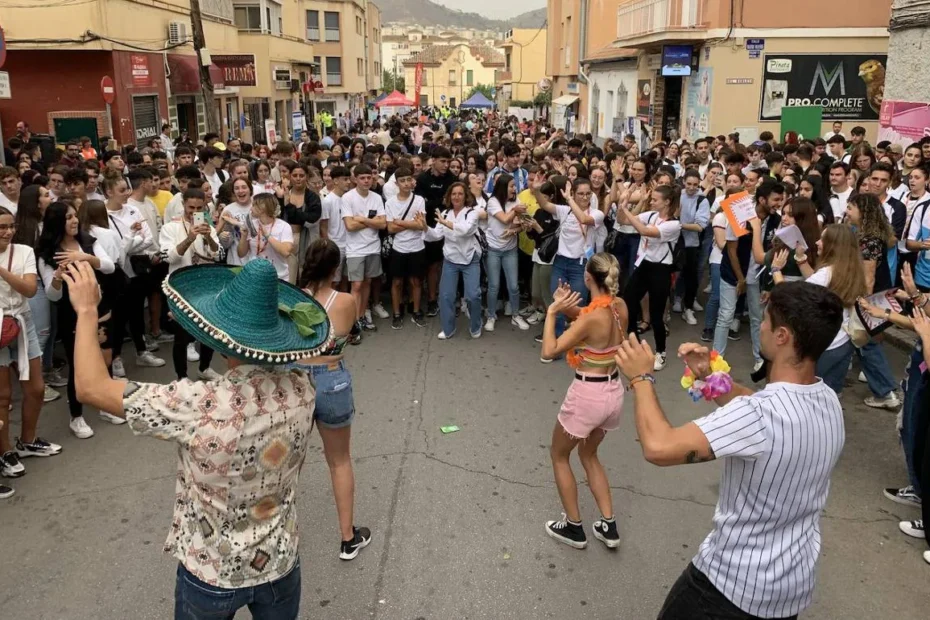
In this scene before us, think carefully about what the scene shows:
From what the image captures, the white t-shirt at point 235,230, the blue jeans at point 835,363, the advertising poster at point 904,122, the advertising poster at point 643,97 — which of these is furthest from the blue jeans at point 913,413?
the advertising poster at point 643,97

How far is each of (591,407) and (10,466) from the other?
3.91 metres

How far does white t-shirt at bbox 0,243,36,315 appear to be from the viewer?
486cm

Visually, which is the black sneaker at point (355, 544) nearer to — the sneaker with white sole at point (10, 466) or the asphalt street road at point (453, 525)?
the asphalt street road at point (453, 525)

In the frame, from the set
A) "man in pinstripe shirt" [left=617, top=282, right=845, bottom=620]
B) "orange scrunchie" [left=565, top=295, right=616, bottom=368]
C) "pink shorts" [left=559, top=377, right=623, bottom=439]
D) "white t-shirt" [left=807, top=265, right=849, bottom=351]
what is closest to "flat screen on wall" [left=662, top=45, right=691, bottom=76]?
"white t-shirt" [left=807, top=265, right=849, bottom=351]

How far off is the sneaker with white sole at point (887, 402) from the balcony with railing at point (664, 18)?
15.1m

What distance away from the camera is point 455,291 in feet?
26.7

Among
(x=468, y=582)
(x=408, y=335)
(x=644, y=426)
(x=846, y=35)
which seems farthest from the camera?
(x=846, y=35)

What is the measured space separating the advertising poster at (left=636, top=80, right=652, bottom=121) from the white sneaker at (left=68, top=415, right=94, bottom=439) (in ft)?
71.9

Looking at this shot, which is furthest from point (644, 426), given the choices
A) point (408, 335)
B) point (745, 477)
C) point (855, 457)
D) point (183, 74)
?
point (183, 74)

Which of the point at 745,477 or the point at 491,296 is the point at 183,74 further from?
the point at 745,477

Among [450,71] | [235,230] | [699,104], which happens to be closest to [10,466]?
[235,230]

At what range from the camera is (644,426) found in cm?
238

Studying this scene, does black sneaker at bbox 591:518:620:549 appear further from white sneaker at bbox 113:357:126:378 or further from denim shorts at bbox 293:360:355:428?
white sneaker at bbox 113:357:126:378

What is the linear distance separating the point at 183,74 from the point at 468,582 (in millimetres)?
21533
